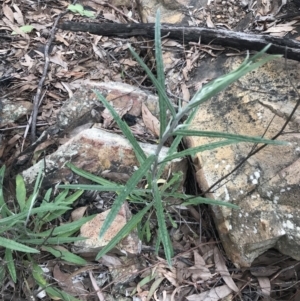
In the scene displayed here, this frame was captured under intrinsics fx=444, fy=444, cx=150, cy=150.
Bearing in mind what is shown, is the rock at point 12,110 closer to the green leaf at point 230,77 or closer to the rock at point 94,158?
the rock at point 94,158

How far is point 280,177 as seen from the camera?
2.25 m

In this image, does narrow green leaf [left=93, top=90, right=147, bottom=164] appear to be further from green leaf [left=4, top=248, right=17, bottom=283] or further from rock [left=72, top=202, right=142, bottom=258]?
green leaf [left=4, top=248, right=17, bottom=283]

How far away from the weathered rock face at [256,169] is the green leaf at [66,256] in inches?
28.1

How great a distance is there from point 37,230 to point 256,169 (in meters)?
1.15

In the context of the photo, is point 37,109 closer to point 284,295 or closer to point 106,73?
point 106,73

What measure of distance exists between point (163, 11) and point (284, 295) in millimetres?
2066

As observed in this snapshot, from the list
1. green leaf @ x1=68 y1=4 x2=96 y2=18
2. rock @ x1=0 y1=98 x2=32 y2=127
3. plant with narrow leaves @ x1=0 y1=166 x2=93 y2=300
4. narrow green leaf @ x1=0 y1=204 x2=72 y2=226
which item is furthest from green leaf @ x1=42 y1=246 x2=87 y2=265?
green leaf @ x1=68 y1=4 x2=96 y2=18

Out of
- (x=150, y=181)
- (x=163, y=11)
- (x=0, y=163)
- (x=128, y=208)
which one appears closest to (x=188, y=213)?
(x=128, y=208)

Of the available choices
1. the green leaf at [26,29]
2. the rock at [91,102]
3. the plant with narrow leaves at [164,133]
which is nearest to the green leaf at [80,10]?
the green leaf at [26,29]

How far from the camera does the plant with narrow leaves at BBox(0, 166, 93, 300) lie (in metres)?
2.04

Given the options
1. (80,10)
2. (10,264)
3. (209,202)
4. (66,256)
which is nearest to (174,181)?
(209,202)

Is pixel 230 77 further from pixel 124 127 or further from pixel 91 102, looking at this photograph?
pixel 91 102

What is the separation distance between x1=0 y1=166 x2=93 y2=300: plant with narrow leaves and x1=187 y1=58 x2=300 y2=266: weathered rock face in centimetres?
71

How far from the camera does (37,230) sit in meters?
2.19
